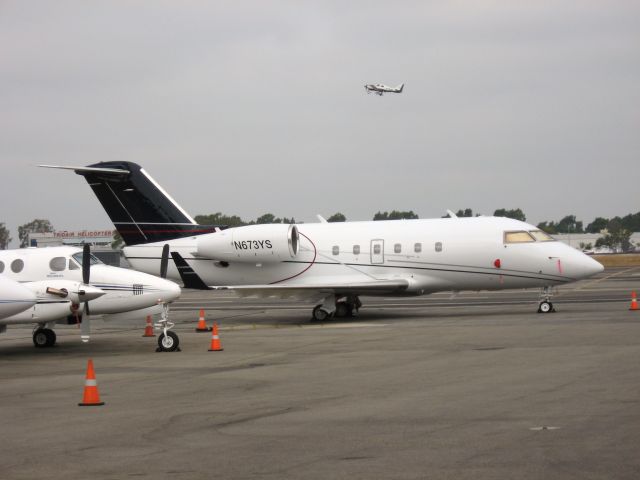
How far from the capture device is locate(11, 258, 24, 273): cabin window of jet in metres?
22.2

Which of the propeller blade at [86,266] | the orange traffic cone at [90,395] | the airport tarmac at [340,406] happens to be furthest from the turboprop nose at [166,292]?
the orange traffic cone at [90,395]

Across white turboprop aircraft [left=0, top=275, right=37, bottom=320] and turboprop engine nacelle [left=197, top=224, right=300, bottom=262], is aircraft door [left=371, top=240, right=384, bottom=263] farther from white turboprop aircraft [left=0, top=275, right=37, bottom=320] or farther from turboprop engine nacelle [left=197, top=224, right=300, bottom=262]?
white turboprop aircraft [left=0, top=275, right=37, bottom=320]

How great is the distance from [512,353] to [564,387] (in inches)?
186

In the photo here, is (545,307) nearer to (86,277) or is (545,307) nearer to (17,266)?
(86,277)

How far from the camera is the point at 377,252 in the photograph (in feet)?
101

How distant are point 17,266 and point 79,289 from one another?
7.46ft

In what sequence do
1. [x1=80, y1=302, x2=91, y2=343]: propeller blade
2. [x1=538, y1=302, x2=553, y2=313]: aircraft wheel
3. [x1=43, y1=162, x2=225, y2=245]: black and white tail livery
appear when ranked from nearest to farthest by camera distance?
1. [x1=80, y1=302, x2=91, y2=343]: propeller blade
2. [x1=538, y1=302, x2=553, y2=313]: aircraft wheel
3. [x1=43, y1=162, x2=225, y2=245]: black and white tail livery

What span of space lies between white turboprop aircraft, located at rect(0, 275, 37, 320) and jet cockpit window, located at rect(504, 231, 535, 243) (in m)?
16.2

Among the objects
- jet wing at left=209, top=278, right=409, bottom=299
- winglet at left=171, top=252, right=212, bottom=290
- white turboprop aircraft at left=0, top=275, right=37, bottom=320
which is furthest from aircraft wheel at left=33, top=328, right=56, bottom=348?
winglet at left=171, top=252, right=212, bottom=290

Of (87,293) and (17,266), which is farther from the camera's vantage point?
(17,266)

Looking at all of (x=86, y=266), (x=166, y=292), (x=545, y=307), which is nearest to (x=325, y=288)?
(x=545, y=307)

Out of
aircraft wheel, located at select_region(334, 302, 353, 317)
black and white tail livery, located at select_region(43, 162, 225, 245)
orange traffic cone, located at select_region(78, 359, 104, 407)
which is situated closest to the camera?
orange traffic cone, located at select_region(78, 359, 104, 407)

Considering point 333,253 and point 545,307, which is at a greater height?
point 333,253

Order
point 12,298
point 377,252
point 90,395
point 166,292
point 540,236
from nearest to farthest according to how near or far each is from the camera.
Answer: point 90,395, point 12,298, point 166,292, point 540,236, point 377,252
